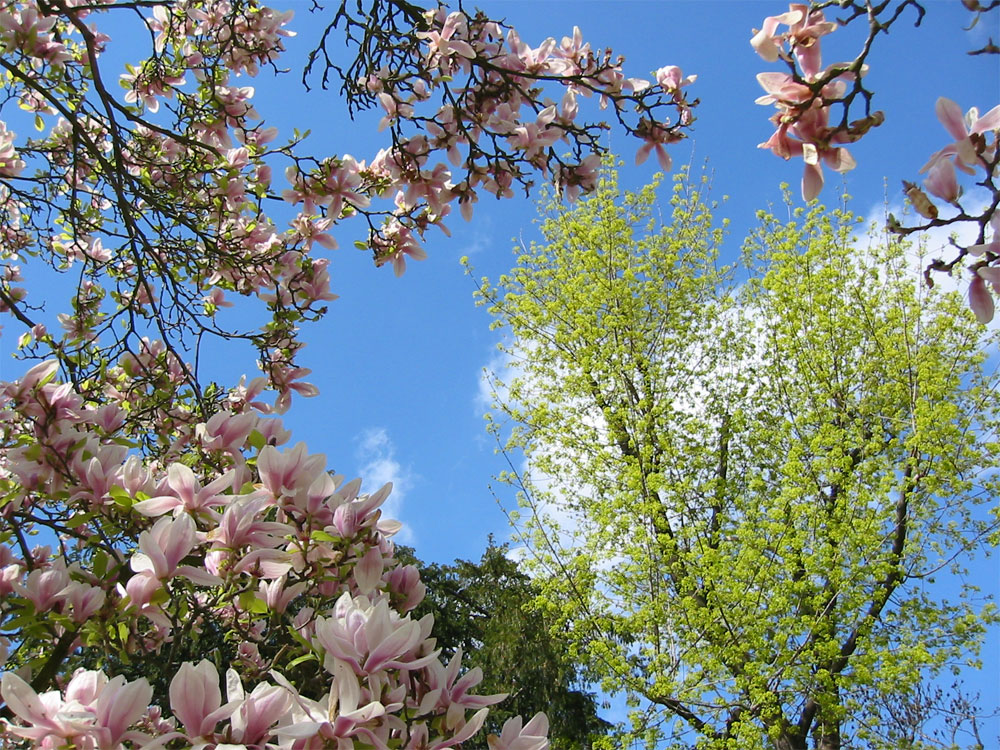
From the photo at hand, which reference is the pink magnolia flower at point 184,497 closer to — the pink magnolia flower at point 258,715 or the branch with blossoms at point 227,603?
the branch with blossoms at point 227,603

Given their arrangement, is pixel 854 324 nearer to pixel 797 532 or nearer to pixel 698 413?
pixel 698 413

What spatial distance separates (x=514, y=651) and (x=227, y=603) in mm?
8533

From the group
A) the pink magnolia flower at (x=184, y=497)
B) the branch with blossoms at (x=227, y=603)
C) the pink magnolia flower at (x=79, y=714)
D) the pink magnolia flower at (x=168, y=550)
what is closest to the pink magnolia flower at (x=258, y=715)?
the branch with blossoms at (x=227, y=603)

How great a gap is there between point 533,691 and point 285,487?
903 cm

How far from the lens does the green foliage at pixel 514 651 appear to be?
911 centimetres

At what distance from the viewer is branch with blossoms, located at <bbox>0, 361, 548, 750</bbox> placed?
3.23 ft

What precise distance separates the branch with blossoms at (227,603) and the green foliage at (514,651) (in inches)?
283

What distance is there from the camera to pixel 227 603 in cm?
140

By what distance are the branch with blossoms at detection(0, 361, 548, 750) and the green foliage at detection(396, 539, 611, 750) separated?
283 inches

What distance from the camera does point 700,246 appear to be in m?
9.41

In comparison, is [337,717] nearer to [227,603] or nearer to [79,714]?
[79,714]

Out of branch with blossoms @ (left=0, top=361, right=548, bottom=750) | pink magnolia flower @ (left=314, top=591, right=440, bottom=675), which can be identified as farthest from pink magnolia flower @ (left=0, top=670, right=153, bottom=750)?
pink magnolia flower @ (left=314, top=591, right=440, bottom=675)

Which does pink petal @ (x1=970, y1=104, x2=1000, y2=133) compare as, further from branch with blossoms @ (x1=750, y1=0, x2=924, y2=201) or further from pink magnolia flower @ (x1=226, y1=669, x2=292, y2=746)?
pink magnolia flower @ (x1=226, y1=669, x2=292, y2=746)

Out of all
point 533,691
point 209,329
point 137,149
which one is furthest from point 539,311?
point 209,329
